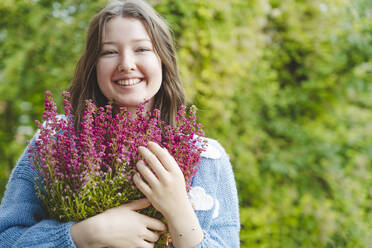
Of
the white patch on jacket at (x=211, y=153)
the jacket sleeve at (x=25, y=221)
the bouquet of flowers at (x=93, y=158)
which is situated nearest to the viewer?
the bouquet of flowers at (x=93, y=158)

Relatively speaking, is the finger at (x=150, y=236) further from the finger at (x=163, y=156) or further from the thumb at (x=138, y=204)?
the finger at (x=163, y=156)

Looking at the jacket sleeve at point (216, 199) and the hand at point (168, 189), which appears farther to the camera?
Result: the jacket sleeve at point (216, 199)

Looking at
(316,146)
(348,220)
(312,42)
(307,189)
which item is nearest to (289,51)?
(312,42)

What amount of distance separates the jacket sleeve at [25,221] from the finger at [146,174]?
288 mm

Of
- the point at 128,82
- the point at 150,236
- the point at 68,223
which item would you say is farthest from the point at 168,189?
the point at 128,82

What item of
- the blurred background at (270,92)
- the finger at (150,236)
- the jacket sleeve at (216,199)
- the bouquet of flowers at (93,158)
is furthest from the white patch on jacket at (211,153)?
the blurred background at (270,92)

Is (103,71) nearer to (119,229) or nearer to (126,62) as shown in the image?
(126,62)

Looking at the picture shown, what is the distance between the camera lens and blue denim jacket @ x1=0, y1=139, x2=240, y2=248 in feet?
3.57

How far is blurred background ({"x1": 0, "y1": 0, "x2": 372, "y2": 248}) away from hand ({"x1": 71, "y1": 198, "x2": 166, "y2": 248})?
4.77 feet

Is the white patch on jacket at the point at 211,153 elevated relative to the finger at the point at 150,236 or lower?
elevated

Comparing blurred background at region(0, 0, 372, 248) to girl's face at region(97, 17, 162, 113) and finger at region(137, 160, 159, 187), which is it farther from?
finger at region(137, 160, 159, 187)

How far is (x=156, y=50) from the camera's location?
4.50 ft

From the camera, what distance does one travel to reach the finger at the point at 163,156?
3.38 feet

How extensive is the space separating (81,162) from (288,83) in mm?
2884
